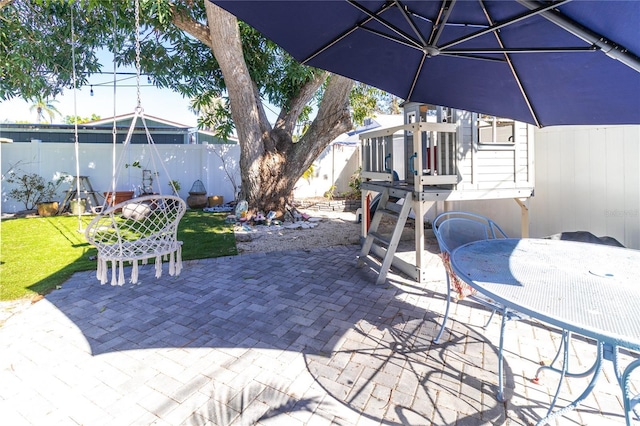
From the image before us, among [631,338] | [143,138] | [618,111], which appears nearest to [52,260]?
[631,338]

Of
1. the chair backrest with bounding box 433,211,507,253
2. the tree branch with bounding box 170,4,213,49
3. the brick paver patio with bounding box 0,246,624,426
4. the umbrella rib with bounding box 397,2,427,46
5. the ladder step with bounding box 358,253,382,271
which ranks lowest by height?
the brick paver patio with bounding box 0,246,624,426

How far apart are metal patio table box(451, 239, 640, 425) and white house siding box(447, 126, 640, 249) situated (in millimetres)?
2231

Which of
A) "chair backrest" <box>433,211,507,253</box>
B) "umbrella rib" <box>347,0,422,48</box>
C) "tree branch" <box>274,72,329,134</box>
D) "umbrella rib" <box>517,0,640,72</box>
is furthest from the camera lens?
"tree branch" <box>274,72,329,134</box>

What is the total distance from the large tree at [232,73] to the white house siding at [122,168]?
1.95 metres

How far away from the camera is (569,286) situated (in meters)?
1.74

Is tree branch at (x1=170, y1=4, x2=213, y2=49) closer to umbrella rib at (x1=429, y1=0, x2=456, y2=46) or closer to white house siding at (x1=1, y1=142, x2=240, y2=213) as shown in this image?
white house siding at (x1=1, y1=142, x2=240, y2=213)

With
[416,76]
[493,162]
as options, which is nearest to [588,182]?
[493,162]

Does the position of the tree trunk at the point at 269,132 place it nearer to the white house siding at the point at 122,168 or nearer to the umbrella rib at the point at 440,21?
the white house siding at the point at 122,168

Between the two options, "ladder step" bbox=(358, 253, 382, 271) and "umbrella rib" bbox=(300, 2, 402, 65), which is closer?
"umbrella rib" bbox=(300, 2, 402, 65)

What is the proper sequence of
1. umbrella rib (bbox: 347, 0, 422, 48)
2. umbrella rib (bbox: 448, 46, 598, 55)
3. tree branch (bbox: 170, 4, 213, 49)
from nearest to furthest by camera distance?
umbrella rib (bbox: 448, 46, 598, 55) → umbrella rib (bbox: 347, 0, 422, 48) → tree branch (bbox: 170, 4, 213, 49)

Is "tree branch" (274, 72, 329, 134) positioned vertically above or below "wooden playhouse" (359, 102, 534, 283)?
above

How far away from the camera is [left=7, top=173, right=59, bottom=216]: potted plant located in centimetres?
959

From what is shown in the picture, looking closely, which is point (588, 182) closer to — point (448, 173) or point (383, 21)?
point (448, 173)

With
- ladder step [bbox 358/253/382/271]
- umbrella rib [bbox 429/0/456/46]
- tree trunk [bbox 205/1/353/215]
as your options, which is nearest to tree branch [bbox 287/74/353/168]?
tree trunk [bbox 205/1/353/215]
